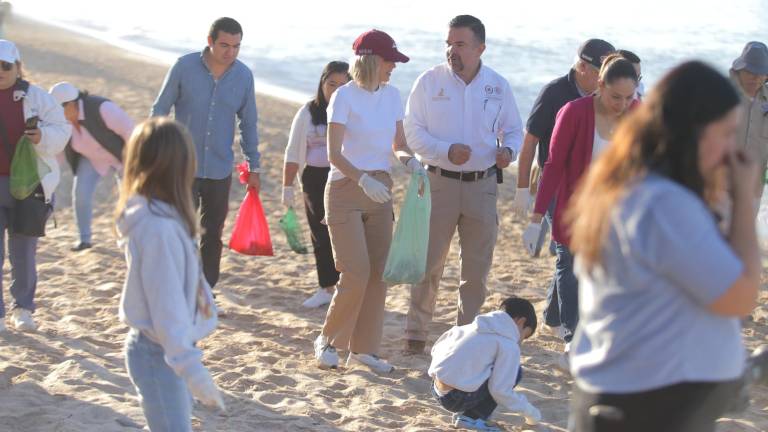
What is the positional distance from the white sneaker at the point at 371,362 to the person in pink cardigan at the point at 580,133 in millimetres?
1097

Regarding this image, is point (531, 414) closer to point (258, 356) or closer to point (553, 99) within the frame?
point (258, 356)

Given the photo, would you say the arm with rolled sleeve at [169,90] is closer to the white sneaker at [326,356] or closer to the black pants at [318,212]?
the black pants at [318,212]

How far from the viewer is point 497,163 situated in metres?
6.71

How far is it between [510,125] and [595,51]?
2.14 ft

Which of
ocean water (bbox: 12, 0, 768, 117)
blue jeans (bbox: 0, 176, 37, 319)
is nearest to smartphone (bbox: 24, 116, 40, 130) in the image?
blue jeans (bbox: 0, 176, 37, 319)

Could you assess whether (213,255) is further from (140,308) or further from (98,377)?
(140,308)

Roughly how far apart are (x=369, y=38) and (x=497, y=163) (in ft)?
3.72

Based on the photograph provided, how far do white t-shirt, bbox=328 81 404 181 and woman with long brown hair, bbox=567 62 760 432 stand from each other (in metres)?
3.35

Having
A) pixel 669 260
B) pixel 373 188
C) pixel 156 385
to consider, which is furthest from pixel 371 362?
pixel 669 260

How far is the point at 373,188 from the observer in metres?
6.13

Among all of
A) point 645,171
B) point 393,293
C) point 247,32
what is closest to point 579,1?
point 247,32

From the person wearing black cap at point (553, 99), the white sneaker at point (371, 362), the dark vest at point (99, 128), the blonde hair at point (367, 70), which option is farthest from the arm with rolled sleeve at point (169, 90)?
the person wearing black cap at point (553, 99)

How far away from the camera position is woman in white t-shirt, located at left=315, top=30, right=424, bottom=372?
6.21 m

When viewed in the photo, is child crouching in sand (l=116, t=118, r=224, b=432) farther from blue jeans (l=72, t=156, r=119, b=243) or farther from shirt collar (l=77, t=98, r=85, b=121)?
blue jeans (l=72, t=156, r=119, b=243)
